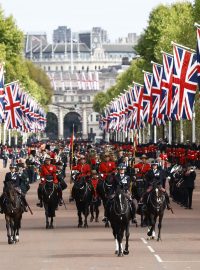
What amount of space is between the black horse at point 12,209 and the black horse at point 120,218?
11.6 ft

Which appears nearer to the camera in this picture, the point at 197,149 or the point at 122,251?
the point at 122,251

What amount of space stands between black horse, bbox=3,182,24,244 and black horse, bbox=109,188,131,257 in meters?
3.55

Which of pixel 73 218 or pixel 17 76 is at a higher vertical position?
pixel 17 76

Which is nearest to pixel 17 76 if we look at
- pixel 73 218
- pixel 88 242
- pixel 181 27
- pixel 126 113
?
pixel 126 113

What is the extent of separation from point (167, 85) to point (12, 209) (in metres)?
35.2

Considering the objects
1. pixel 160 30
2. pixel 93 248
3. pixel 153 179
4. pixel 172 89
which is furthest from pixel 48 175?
pixel 160 30

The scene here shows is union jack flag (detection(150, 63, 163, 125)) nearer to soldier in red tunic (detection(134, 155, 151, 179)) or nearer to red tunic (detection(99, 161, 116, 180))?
red tunic (detection(99, 161, 116, 180))

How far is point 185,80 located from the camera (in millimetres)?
59781

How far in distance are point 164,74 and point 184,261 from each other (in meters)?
41.5

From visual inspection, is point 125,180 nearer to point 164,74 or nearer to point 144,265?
point 144,265

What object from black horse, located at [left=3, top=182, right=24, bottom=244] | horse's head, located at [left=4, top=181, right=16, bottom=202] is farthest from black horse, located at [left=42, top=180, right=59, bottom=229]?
horse's head, located at [left=4, top=181, right=16, bottom=202]

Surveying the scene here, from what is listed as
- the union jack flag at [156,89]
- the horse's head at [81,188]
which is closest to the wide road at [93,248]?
the horse's head at [81,188]

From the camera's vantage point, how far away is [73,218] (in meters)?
44.1

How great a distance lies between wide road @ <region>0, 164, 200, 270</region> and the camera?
28.1m
